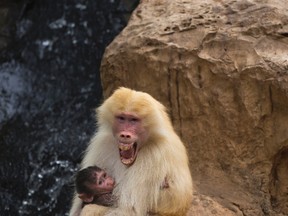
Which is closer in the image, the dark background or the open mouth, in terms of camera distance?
the open mouth

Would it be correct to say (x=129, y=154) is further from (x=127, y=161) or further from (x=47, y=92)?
(x=47, y=92)

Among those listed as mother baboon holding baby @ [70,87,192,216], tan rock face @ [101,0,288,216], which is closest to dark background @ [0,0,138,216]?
tan rock face @ [101,0,288,216]

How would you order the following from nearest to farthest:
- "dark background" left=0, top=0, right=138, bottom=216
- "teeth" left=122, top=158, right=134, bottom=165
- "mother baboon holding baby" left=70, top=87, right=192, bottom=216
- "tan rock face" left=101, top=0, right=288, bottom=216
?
"mother baboon holding baby" left=70, top=87, right=192, bottom=216, "teeth" left=122, top=158, right=134, bottom=165, "tan rock face" left=101, top=0, right=288, bottom=216, "dark background" left=0, top=0, right=138, bottom=216

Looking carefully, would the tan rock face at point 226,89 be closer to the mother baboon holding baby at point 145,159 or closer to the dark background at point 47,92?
the mother baboon holding baby at point 145,159

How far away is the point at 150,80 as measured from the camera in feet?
24.4

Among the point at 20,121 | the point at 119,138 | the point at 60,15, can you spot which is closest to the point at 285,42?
the point at 119,138

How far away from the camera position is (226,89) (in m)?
7.03

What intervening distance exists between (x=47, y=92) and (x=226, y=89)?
4.88 metres

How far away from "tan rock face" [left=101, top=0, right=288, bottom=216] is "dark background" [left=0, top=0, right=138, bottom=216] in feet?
9.70

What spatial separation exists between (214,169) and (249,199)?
17.8 inches

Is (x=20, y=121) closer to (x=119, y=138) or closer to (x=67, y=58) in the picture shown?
(x=67, y=58)

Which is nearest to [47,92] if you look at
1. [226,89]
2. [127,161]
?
[226,89]

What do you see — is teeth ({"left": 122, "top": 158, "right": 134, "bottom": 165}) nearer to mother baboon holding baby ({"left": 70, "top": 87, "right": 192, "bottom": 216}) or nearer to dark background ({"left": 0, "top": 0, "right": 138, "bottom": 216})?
mother baboon holding baby ({"left": 70, "top": 87, "right": 192, "bottom": 216})

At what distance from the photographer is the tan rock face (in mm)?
6883
